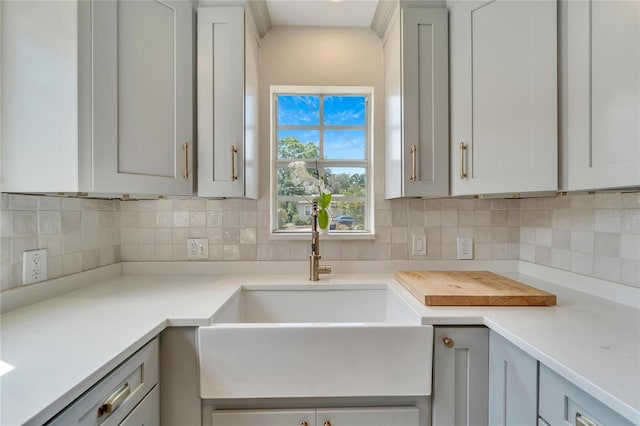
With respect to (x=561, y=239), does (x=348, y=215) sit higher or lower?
higher

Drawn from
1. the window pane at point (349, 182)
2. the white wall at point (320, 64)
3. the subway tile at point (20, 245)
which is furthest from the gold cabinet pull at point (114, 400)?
the window pane at point (349, 182)

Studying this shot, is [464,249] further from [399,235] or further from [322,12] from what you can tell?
[322,12]

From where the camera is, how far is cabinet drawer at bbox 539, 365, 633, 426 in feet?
1.99

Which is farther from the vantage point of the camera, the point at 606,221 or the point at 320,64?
the point at 320,64

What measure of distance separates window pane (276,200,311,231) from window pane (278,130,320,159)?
0.30 m

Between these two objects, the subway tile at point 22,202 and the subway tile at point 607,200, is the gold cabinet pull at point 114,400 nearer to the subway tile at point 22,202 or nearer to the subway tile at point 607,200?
the subway tile at point 22,202

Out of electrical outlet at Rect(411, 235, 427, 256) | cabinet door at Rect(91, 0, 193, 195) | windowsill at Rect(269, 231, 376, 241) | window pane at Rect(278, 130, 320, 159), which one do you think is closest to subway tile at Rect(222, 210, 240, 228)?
windowsill at Rect(269, 231, 376, 241)

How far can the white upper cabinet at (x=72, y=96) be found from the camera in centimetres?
97

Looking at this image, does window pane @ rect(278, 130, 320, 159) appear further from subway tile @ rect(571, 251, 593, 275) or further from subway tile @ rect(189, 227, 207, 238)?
subway tile @ rect(571, 251, 593, 275)

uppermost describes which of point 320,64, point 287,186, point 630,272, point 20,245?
point 320,64

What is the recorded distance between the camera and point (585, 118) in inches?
37.8

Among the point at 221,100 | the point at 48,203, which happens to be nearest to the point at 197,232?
the point at 48,203

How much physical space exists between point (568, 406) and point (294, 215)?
1.40 m

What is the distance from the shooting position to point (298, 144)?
1808mm
